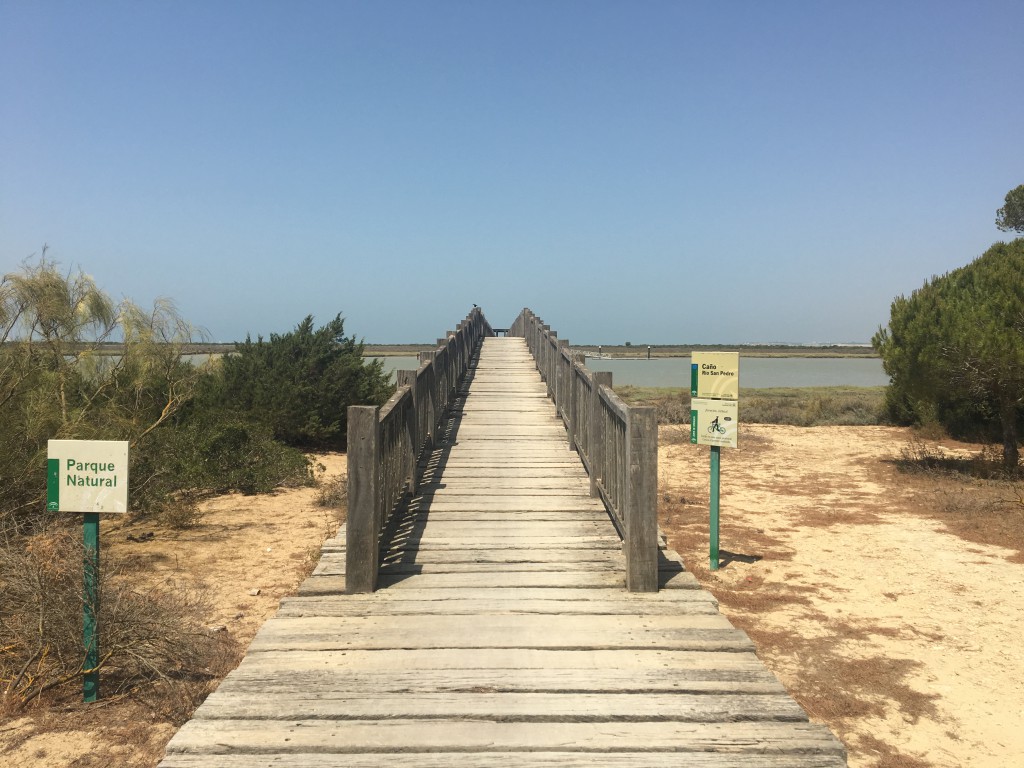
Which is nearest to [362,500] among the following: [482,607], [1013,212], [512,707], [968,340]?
[482,607]

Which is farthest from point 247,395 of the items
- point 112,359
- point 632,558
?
point 632,558

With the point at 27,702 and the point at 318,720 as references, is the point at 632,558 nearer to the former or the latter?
the point at 318,720

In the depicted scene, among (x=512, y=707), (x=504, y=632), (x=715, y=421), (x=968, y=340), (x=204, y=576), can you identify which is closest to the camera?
(x=512, y=707)

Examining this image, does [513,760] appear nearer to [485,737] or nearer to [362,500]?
[485,737]

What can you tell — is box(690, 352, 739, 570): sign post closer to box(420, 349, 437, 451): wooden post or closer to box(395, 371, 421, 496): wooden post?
box(395, 371, 421, 496): wooden post

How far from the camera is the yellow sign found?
8.10m

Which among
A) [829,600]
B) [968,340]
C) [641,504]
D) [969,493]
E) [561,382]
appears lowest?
[829,600]

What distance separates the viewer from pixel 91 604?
14.7 ft

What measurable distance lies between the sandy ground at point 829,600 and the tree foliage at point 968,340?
2434 mm

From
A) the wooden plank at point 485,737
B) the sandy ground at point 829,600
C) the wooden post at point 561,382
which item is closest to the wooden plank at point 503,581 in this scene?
the sandy ground at point 829,600

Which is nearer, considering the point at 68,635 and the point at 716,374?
the point at 68,635

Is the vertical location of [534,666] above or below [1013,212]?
below

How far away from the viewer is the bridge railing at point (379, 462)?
16.3 ft

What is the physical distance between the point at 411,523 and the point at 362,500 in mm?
1673
